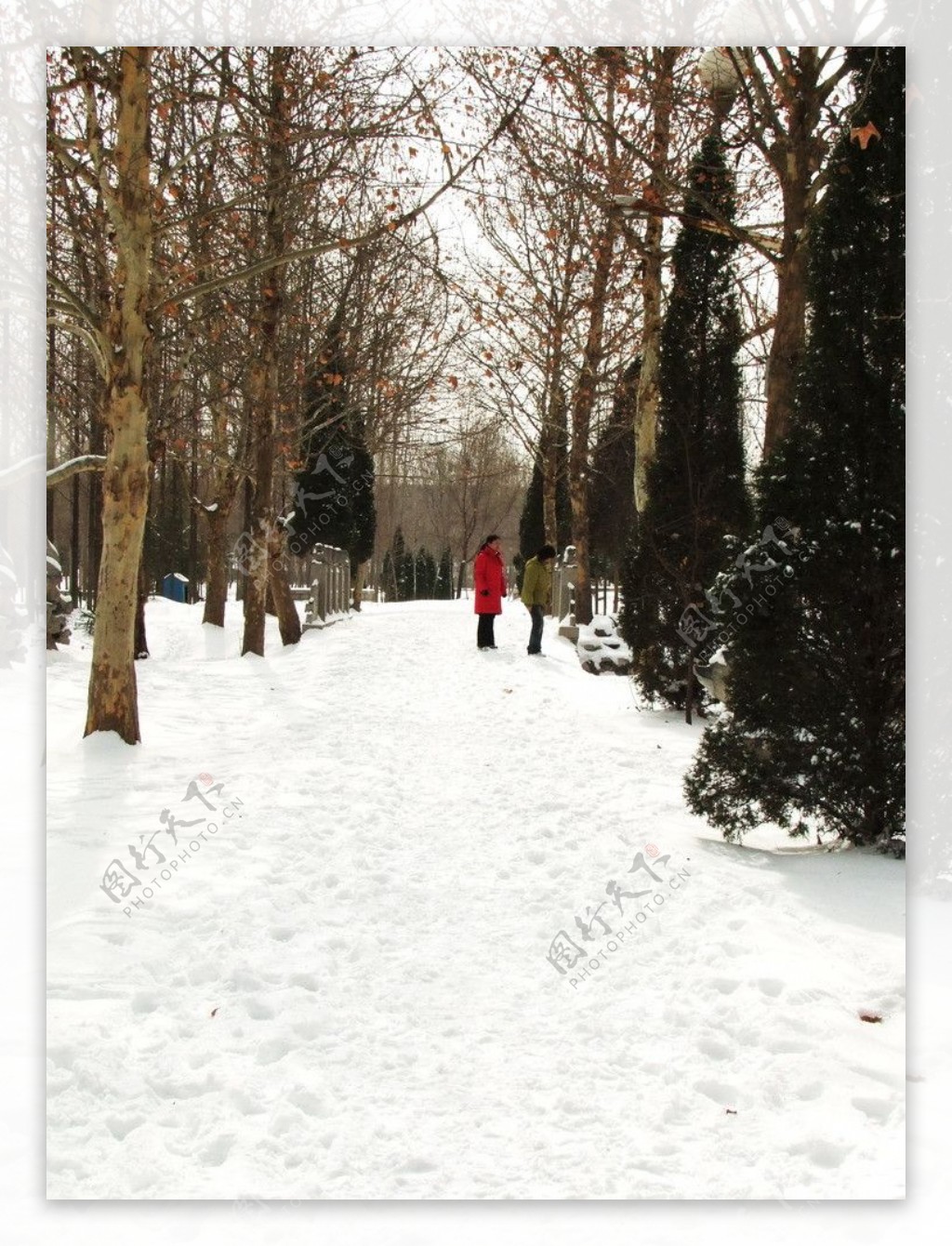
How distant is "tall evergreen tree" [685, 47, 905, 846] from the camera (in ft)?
15.3

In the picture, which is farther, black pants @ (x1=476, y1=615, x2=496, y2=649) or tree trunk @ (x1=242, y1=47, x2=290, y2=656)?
black pants @ (x1=476, y1=615, x2=496, y2=649)

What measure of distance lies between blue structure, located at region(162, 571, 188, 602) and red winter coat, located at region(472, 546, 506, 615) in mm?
15484

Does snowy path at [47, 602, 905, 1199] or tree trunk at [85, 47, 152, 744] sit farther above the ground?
tree trunk at [85, 47, 152, 744]

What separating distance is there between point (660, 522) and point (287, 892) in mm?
6278

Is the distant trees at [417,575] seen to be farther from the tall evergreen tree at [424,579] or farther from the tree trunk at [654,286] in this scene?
the tree trunk at [654,286]

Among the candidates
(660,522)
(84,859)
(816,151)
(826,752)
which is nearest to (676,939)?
(826,752)

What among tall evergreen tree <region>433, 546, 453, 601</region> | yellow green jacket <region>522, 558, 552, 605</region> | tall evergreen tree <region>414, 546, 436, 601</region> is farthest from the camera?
tall evergreen tree <region>433, 546, 453, 601</region>

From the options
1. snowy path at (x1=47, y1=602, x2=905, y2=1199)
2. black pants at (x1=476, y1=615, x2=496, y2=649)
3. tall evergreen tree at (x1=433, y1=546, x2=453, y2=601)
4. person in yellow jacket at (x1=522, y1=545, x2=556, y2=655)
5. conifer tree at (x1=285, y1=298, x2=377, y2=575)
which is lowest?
snowy path at (x1=47, y1=602, x2=905, y2=1199)

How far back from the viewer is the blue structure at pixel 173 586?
2816 centimetres

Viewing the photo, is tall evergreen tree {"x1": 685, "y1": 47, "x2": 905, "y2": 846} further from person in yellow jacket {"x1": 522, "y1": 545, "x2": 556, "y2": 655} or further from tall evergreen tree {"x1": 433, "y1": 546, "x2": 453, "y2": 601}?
tall evergreen tree {"x1": 433, "y1": 546, "x2": 453, "y2": 601}

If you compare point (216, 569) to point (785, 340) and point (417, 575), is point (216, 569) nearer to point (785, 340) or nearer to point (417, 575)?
point (785, 340)

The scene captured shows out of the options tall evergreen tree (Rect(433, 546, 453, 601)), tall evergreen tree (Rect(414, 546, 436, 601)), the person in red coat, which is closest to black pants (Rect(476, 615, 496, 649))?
the person in red coat

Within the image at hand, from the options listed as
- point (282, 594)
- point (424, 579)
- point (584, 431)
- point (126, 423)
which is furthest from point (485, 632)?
point (424, 579)

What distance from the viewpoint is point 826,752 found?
5.05 metres
